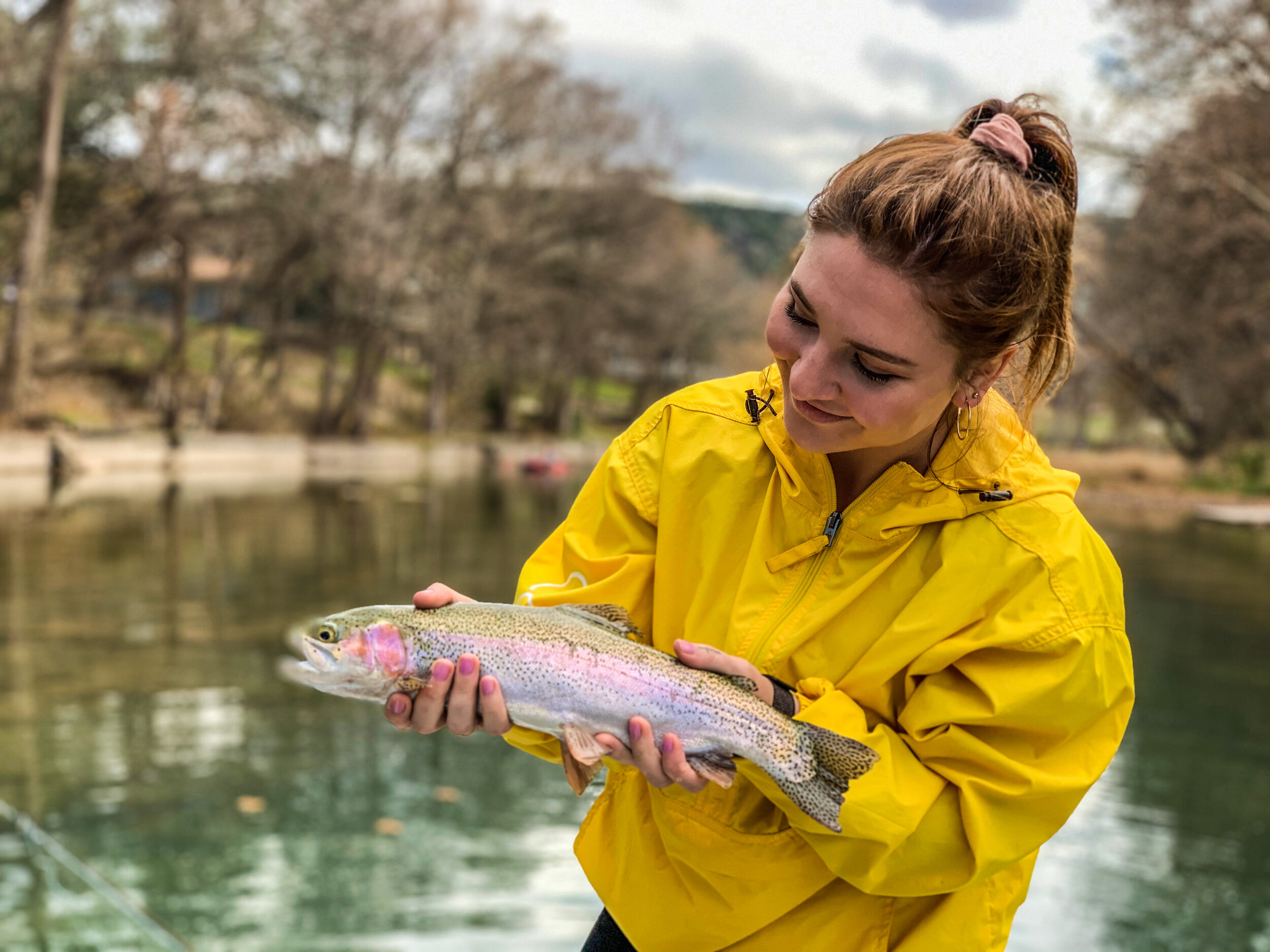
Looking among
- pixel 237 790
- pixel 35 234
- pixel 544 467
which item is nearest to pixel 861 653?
pixel 237 790

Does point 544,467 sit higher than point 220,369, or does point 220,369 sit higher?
point 220,369

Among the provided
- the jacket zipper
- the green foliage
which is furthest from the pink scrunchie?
the green foliage

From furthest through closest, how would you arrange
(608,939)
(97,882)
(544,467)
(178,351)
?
(544,467)
(178,351)
(97,882)
(608,939)

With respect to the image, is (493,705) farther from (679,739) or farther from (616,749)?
(679,739)

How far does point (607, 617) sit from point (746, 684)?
0.97 ft

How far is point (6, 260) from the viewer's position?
32.8 metres

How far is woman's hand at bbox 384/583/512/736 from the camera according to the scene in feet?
6.55

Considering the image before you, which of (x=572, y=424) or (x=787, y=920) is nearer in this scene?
(x=787, y=920)

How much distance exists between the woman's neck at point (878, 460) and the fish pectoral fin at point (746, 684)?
0.34 m

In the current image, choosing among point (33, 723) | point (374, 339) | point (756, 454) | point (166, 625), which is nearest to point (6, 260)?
point (374, 339)

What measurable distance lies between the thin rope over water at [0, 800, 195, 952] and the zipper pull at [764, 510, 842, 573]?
13.5 ft

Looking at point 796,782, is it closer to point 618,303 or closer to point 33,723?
point 33,723

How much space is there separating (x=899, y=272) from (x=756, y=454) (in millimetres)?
429

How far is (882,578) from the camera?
1.94 metres
